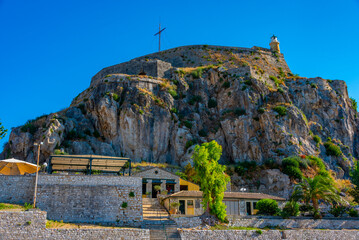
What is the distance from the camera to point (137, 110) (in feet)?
A: 156

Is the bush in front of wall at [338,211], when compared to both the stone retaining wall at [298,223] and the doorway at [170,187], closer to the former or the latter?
the stone retaining wall at [298,223]

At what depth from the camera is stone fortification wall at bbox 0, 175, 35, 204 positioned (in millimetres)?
24875

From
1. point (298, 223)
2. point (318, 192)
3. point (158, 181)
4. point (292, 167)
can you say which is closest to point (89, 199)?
point (158, 181)

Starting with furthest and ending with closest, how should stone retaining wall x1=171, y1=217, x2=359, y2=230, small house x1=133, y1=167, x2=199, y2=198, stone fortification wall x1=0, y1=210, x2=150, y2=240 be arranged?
small house x1=133, y1=167, x2=199, y2=198 → stone retaining wall x1=171, y1=217, x2=359, y2=230 → stone fortification wall x1=0, y1=210, x2=150, y2=240

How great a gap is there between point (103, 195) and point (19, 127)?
1031 inches

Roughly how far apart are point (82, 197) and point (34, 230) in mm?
4458

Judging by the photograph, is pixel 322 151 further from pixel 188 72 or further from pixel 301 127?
pixel 188 72

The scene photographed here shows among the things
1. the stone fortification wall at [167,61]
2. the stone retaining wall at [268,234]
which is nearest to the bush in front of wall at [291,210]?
the stone retaining wall at [268,234]

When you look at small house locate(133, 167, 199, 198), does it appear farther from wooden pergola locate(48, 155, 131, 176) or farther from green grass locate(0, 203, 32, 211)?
green grass locate(0, 203, 32, 211)

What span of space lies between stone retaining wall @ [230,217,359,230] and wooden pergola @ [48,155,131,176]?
10.1 metres

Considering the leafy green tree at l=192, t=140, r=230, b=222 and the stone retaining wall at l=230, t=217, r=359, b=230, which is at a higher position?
the leafy green tree at l=192, t=140, r=230, b=222

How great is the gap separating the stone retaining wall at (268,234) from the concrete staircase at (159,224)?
0.94 metres

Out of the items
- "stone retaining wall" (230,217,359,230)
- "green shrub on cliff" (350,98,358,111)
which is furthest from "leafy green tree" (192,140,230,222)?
"green shrub on cliff" (350,98,358,111)

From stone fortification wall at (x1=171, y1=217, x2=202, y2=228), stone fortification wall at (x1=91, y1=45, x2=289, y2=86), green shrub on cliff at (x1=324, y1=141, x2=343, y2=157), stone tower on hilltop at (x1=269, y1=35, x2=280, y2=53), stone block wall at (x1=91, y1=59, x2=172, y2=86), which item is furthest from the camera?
stone tower on hilltop at (x1=269, y1=35, x2=280, y2=53)
